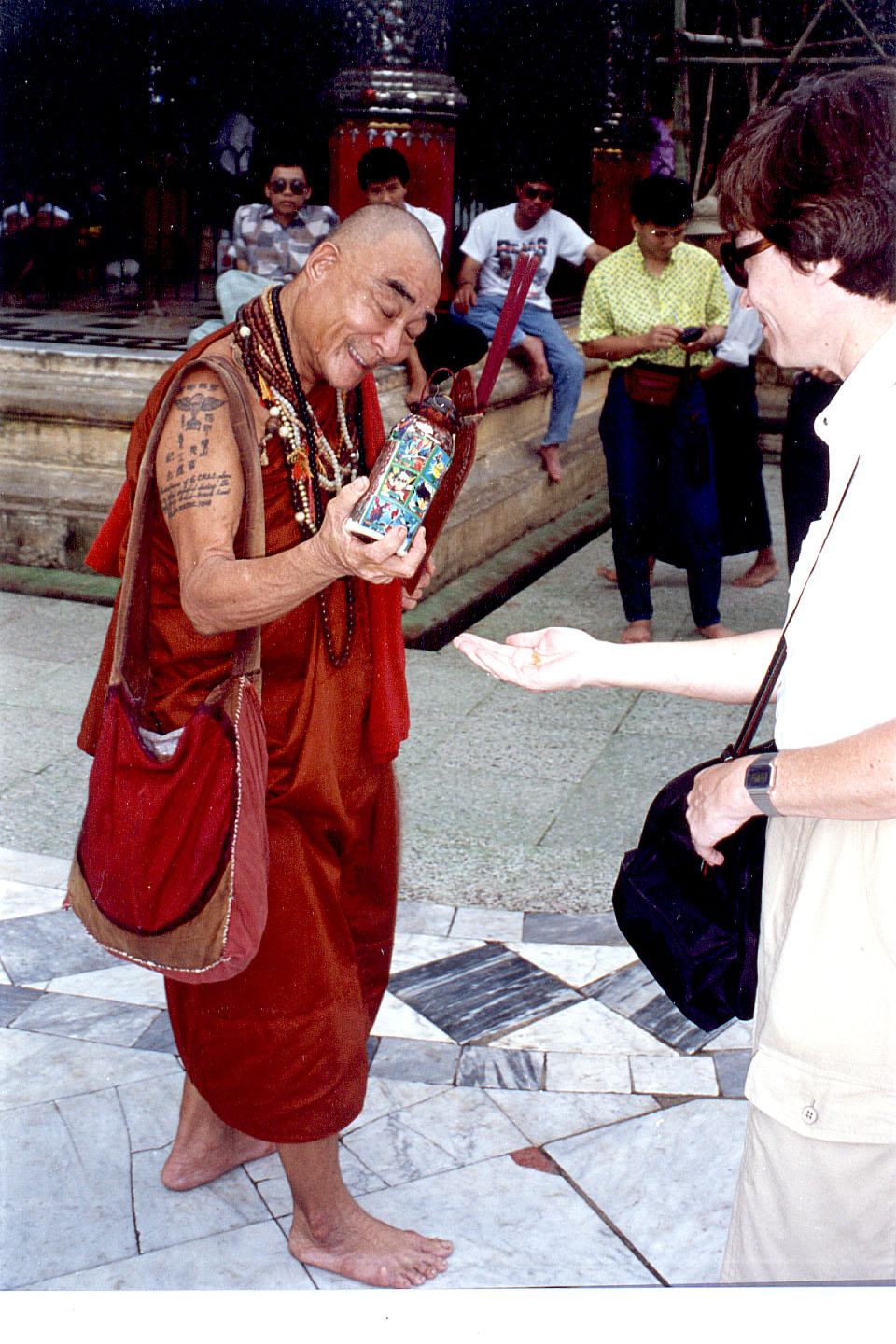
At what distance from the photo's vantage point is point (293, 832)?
2.15 meters

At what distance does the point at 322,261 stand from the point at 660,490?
3.72 meters

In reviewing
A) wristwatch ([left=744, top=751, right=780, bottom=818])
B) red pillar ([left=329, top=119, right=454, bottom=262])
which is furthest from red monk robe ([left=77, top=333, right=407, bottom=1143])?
red pillar ([left=329, top=119, right=454, bottom=262])

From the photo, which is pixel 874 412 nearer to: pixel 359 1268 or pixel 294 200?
pixel 359 1268

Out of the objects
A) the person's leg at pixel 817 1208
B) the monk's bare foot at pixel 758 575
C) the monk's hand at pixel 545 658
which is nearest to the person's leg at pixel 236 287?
the monk's bare foot at pixel 758 575

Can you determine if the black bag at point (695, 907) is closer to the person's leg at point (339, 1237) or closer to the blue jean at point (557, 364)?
the person's leg at point (339, 1237)

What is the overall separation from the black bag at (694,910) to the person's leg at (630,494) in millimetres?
3915

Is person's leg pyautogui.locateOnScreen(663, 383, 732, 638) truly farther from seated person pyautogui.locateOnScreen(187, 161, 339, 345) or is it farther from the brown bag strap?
the brown bag strap

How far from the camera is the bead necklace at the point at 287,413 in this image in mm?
2115

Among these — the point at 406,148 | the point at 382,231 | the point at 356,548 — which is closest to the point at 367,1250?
the point at 356,548

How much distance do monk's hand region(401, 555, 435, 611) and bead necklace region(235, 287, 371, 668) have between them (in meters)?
0.28

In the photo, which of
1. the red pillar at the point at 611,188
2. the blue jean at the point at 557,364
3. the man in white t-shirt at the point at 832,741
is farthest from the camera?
the red pillar at the point at 611,188

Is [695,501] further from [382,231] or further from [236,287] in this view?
[382,231]

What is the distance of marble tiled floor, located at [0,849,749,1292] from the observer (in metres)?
2.18

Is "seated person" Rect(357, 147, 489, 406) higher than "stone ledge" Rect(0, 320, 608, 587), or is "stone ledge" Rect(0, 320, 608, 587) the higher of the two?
"seated person" Rect(357, 147, 489, 406)
